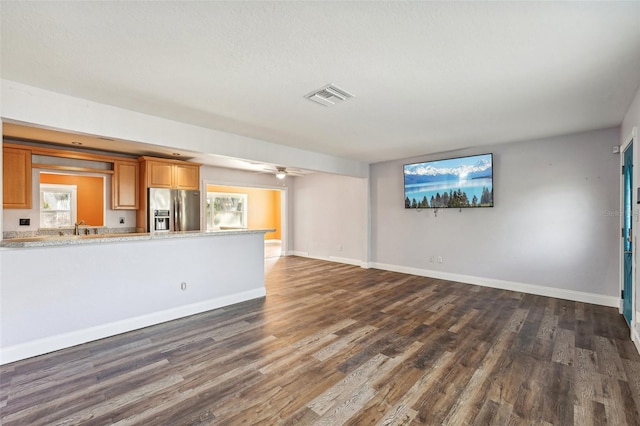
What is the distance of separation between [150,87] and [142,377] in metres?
2.50

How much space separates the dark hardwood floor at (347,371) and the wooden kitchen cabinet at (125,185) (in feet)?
9.51

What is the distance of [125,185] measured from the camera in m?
5.12

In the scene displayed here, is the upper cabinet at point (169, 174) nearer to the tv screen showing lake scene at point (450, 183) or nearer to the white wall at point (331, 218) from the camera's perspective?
the white wall at point (331, 218)

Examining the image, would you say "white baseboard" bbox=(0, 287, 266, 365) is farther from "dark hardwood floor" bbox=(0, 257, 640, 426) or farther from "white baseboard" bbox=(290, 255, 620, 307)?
"white baseboard" bbox=(290, 255, 620, 307)

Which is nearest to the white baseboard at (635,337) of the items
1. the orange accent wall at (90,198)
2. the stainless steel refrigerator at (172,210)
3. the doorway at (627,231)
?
the doorway at (627,231)

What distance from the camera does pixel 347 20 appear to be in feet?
5.64

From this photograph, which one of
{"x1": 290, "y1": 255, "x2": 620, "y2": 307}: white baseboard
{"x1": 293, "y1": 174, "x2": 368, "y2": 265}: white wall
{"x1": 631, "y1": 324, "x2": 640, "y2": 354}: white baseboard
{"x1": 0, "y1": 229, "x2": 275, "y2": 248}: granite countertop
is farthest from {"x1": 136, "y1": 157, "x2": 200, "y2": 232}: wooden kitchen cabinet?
{"x1": 631, "y1": 324, "x2": 640, "y2": 354}: white baseboard

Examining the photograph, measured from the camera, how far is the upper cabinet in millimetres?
5098

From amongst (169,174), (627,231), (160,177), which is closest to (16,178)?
(160,177)

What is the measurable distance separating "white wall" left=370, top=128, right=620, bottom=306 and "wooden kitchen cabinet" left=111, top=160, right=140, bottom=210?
17.9 ft

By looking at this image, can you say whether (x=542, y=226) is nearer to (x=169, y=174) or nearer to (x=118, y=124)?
(x=118, y=124)

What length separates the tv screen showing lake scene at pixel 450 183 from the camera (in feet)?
15.8

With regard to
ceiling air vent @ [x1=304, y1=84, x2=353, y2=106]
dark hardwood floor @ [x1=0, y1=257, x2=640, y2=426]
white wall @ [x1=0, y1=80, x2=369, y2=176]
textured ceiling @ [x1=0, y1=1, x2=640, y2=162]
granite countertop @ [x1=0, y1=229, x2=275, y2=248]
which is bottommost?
dark hardwood floor @ [x1=0, y1=257, x2=640, y2=426]

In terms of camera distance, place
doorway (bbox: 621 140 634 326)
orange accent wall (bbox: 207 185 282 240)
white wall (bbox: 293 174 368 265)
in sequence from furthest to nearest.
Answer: orange accent wall (bbox: 207 185 282 240), white wall (bbox: 293 174 368 265), doorway (bbox: 621 140 634 326)
